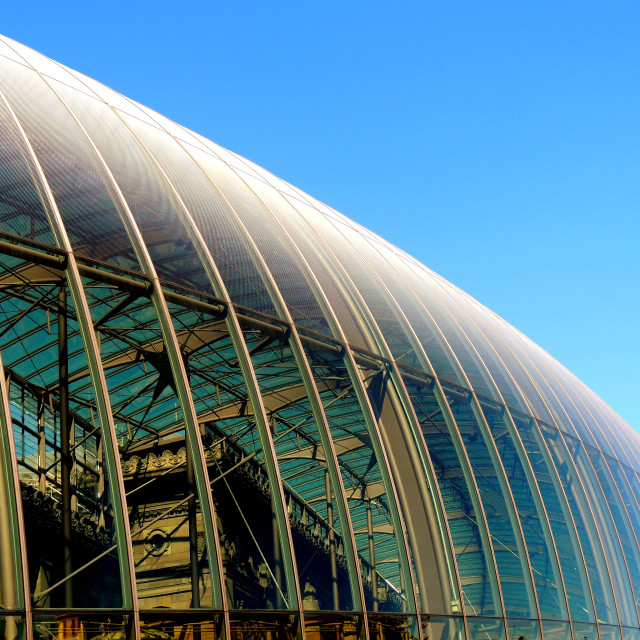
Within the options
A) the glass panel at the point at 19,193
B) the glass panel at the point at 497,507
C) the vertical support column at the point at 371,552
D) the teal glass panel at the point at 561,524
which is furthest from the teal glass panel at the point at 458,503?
the glass panel at the point at 19,193

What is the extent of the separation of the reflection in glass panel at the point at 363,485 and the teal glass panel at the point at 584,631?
825cm

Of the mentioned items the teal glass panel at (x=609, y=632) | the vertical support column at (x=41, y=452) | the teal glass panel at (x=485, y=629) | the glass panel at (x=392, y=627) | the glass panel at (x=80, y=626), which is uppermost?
the vertical support column at (x=41, y=452)

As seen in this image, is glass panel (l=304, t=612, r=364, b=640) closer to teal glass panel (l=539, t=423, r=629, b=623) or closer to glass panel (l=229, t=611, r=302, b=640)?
glass panel (l=229, t=611, r=302, b=640)

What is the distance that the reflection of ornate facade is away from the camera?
472 inches

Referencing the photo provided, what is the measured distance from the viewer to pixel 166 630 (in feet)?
37.8

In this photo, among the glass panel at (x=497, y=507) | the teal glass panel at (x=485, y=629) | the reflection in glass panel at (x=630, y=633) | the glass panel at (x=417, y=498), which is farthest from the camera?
the reflection in glass panel at (x=630, y=633)

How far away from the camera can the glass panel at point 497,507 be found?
19.3 m

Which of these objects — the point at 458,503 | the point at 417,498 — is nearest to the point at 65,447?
the point at 417,498

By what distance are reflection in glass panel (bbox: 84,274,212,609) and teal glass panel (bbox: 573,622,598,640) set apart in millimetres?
13308

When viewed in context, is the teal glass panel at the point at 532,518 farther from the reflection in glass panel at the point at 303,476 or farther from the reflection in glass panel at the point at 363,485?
the reflection in glass panel at the point at 303,476

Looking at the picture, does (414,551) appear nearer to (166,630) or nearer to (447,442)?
(447,442)

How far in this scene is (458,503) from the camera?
1877cm

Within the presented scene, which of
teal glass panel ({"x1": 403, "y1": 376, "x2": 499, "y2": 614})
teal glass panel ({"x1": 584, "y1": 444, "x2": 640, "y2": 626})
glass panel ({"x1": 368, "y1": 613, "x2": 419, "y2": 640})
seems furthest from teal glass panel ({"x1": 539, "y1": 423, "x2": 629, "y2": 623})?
glass panel ({"x1": 368, "y1": 613, "x2": 419, "y2": 640})

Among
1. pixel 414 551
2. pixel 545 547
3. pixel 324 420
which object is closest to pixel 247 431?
pixel 324 420
